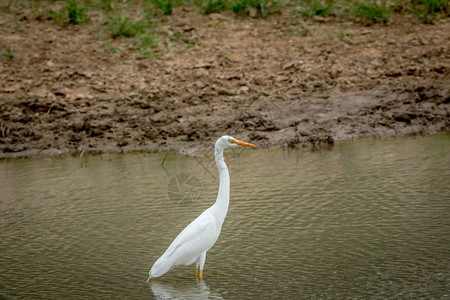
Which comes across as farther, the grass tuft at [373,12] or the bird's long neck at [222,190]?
the grass tuft at [373,12]

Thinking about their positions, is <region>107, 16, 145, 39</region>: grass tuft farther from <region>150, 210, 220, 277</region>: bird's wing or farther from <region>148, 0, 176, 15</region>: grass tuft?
<region>150, 210, 220, 277</region>: bird's wing

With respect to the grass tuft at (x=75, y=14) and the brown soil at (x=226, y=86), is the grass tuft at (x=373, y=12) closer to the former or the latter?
the brown soil at (x=226, y=86)

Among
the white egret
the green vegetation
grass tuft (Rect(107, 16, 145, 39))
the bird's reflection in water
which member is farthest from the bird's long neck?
grass tuft (Rect(107, 16, 145, 39))

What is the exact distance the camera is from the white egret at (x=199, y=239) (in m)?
6.25

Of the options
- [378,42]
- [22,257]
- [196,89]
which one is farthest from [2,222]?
[378,42]

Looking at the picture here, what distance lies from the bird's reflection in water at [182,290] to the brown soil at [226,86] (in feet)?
17.2

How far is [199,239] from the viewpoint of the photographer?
6.35 meters

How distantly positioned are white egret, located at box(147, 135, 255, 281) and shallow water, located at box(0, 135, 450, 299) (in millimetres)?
185

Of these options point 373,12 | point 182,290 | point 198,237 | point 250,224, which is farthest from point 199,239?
point 373,12

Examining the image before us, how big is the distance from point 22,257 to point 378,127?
6.37 m

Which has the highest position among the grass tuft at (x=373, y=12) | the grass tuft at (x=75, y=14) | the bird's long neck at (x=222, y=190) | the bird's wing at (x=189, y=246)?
the grass tuft at (x=373, y=12)

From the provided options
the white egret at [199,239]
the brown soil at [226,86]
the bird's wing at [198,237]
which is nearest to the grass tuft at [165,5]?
the brown soil at [226,86]

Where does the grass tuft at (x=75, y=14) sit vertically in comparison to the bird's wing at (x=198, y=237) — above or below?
above

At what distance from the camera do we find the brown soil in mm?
12023
